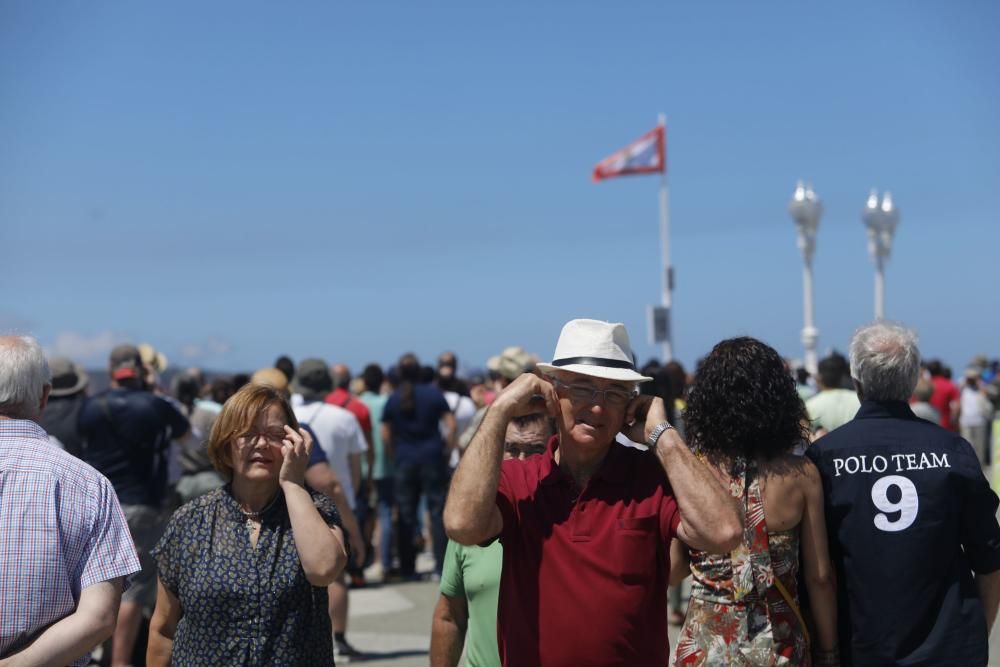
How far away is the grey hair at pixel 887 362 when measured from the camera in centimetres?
405

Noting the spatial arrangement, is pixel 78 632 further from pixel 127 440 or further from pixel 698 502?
pixel 127 440

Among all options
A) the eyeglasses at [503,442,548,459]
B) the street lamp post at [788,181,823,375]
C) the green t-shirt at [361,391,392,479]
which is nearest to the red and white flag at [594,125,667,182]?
the street lamp post at [788,181,823,375]

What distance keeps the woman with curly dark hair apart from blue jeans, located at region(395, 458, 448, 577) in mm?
7361

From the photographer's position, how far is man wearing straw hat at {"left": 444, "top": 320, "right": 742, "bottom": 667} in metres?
3.38

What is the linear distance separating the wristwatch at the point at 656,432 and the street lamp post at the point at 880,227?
22370 mm

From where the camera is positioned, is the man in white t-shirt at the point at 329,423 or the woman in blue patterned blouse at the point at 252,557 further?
the man in white t-shirt at the point at 329,423

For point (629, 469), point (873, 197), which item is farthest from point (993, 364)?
point (629, 469)

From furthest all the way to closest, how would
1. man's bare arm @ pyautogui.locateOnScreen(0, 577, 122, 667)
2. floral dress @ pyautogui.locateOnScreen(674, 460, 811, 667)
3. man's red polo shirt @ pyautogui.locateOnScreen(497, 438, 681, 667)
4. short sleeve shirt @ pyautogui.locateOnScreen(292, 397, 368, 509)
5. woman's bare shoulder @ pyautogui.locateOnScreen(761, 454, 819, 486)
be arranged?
1. short sleeve shirt @ pyautogui.locateOnScreen(292, 397, 368, 509)
2. woman's bare shoulder @ pyautogui.locateOnScreen(761, 454, 819, 486)
3. floral dress @ pyautogui.locateOnScreen(674, 460, 811, 667)
4. man's red polo shirt @ pyautogui.locateOnScreen(497, 438, 681, 667)
5. man's bare arm @ pyautogui.locateOnScreen(0, 577, 122, 667)

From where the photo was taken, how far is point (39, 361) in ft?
11.5

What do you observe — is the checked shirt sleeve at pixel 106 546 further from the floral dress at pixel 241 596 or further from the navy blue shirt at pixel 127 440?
the navy blue shirt at pixel 127 440

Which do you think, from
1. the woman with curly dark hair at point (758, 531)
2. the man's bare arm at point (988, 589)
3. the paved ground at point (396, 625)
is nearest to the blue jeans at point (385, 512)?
the paved ground at point (396, 625)

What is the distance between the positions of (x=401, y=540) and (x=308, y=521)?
7.88 meters

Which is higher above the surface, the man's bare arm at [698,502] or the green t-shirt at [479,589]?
the man's bare arm at [698,502]

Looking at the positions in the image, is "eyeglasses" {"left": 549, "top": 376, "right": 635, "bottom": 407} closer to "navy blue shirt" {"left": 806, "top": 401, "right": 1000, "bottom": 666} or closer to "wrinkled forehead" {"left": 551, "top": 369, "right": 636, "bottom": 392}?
"wrinkled forehead" {"left": 551, "top": 369, "right": 636, "bottom": 392}
